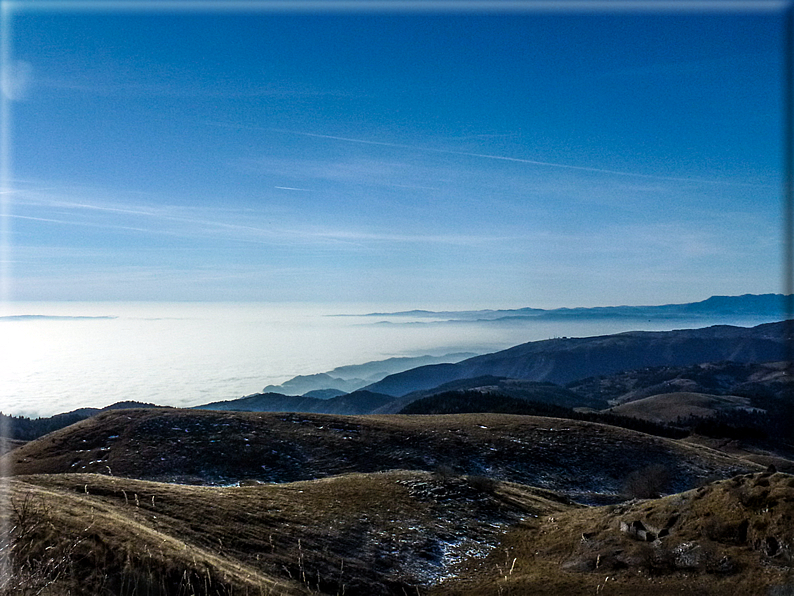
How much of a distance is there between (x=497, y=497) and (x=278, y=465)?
26.5m

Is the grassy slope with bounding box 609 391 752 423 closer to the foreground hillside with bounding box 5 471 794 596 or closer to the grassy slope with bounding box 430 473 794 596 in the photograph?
the foreground hillside with bounding box 5 471 794 596

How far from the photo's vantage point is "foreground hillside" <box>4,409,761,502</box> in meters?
50.1

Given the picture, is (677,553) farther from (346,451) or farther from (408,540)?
(346,451)

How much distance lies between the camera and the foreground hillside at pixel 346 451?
50094 mm

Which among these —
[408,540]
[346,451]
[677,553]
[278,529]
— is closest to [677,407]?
[346,451]

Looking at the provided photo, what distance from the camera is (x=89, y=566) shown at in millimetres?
12516

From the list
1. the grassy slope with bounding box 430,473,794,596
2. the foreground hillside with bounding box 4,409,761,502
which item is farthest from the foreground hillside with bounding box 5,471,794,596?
the foreground hillside with bounding box 4,409,761,502

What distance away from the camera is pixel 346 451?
55344 mm

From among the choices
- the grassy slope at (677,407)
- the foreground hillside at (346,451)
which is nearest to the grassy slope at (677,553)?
the foreground hillside at (346,451)

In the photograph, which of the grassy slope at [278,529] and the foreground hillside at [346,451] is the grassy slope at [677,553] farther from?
the foreground hillside at [346,451]

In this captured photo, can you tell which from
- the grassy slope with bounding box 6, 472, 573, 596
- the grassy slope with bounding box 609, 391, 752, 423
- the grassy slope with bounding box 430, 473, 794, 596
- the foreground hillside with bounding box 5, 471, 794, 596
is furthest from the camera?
the grassy slope with bounding box 609, 391, 752, 423

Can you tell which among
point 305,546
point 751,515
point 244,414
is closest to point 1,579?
point 305,546

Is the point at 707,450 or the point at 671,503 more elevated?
the point at 671,503

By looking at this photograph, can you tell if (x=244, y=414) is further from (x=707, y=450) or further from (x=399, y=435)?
(x=707, y=450)
